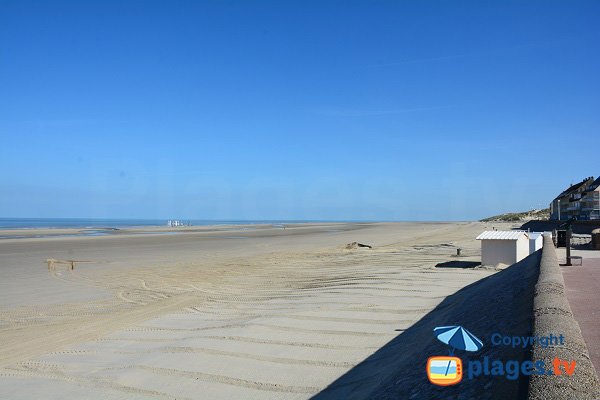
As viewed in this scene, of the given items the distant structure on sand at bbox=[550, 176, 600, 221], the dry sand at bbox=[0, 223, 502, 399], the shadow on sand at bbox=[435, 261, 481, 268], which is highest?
the distant structure on sand at bbox=[550, 176, 600, 221]

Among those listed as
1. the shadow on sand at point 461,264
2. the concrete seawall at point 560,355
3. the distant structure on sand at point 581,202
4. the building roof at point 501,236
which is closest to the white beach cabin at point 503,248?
the building roof at point 501,236

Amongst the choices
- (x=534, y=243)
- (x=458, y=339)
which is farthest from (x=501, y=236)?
(x=458, y=339)

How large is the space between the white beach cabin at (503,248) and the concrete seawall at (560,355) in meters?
9.59

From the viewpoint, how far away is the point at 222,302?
11078 mm

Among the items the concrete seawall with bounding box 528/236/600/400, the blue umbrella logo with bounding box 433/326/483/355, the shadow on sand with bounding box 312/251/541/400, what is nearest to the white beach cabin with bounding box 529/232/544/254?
the shadow on sand with bounding box 312/251/541/400

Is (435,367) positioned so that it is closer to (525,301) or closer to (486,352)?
(486,352)

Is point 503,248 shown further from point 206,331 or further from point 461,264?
point 206,331

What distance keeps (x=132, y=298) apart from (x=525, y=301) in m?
10.1

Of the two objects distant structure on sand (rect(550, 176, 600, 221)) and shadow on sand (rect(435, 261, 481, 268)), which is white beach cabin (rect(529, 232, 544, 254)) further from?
distant structure on sand (rect(550, 176, 600, 221))

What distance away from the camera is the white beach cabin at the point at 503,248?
13453 millimetres

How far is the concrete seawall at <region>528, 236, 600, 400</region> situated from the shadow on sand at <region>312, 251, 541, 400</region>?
91mm

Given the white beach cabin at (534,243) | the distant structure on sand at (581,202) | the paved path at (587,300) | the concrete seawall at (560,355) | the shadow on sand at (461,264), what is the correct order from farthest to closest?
1. the distant structure on sand at (581,202)
2. the shadow on sand at (461,264)
3. the white beach cabin at (534,243)
4. the paved path at (587,300)
5. the concrete seawall at (560,355)

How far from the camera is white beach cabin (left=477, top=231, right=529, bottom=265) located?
44.1ft

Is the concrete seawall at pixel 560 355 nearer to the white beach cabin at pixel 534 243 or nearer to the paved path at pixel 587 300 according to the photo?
the paved path at pixel 587 300
